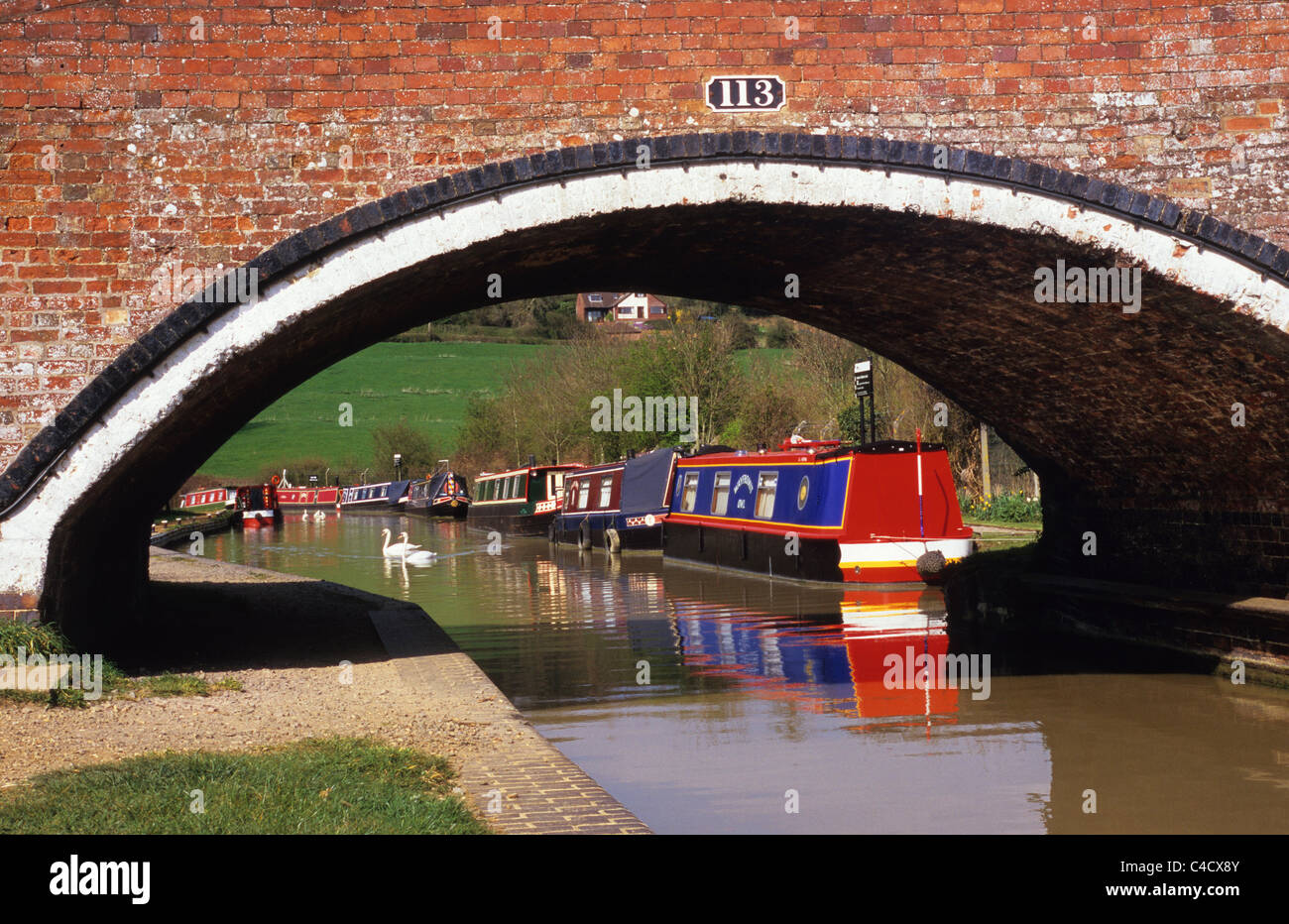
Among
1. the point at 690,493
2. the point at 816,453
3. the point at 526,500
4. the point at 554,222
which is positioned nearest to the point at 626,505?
the point at 690,493

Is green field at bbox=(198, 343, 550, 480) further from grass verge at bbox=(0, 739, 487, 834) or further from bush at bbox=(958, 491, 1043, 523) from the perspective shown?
grass verge at bbox=(0, 739, 487, 834)

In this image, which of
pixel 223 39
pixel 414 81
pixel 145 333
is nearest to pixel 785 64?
pixel 414 81

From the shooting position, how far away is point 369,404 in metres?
58.9

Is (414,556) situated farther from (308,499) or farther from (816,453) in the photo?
(308,499)

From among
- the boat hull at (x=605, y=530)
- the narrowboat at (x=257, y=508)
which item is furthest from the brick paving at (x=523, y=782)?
the narrowboat at (x=257, y=508)

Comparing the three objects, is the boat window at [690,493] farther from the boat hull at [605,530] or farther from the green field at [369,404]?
the green field at [369,404]

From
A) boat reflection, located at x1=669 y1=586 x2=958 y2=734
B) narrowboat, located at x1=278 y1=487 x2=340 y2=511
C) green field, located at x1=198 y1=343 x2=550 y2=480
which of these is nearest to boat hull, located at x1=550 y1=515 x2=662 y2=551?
boat reflection, located at x1=669 y1=586 x2=958 y2=734

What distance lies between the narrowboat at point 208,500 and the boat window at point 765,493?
1216 inches

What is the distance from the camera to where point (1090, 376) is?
895cm

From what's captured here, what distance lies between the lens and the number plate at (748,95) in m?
Answer: 7.30

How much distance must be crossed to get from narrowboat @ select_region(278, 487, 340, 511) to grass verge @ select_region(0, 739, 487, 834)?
46.7 metres

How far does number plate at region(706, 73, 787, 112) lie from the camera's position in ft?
24.0

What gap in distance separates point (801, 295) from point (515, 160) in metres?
3.26
